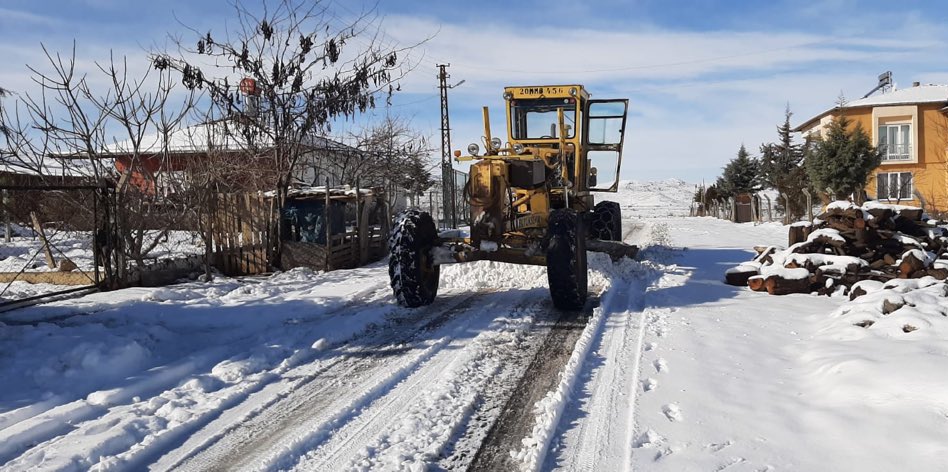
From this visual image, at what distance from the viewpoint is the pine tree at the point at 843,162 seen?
25.5m

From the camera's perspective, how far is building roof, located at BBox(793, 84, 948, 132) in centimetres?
3556

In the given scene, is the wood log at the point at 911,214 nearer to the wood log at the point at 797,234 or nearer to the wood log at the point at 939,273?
the wood log at the point at 797,234

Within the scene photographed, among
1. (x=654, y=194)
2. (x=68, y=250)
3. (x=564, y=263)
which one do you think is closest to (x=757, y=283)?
(x=564, y=263)

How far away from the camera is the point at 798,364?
6238 mm

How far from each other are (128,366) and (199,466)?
2.52m

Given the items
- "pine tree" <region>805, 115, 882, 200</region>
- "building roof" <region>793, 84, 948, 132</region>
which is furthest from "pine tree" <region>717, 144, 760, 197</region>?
"pine tree" <region>805, 115, 882, 200</region>

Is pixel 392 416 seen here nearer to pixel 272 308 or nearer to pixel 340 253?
pixel 272 308

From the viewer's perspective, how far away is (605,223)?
1339 cm

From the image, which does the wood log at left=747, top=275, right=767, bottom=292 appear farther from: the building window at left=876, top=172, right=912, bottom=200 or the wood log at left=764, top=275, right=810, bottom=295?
the building window at left=876, top=172, right=912, bottom=200

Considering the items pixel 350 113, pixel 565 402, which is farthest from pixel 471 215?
pixel 350 113

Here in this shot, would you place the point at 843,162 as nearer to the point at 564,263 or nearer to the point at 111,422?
the point at 564,263

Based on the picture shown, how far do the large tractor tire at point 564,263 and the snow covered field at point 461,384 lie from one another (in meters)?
0.30

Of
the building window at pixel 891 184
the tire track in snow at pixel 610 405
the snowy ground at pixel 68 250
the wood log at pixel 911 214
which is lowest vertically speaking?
the tire track in snow at pixel 610 405

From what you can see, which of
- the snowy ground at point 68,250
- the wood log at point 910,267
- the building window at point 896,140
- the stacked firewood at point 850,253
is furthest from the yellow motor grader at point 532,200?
the building window at point 896,140
